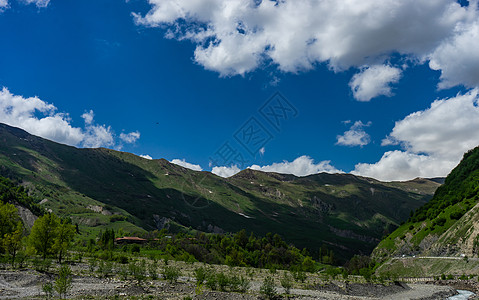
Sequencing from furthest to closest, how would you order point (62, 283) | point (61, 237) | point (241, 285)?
point (61, 237) → point (241, 285) → point (62, 283)

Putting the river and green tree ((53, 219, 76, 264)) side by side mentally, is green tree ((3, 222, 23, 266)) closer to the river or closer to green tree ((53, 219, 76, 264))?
green tree ((53, 219, 76, 264))

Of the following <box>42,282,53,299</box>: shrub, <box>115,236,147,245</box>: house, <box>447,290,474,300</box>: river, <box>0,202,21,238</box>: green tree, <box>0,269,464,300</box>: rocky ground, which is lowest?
<box>447,290,474,300</box>: river

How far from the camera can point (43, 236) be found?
224 feet

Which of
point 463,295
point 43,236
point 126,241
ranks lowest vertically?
point 463,295

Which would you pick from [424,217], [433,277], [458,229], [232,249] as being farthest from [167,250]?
[424,217]

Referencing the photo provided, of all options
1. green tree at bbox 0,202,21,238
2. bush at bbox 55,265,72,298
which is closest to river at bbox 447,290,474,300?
bush at bbox 55,265,72,298

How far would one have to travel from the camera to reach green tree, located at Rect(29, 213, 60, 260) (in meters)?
67.6

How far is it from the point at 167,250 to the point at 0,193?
111 m

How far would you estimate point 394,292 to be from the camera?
71500 mm

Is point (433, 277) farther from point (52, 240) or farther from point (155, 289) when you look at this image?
point (52, 240)

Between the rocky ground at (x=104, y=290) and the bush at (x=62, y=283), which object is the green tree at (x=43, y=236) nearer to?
the rocky ground at (x=104, y=290)

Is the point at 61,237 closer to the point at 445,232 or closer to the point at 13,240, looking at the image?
the point at 13,240

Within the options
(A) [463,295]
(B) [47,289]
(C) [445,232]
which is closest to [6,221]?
(B) [47,289]

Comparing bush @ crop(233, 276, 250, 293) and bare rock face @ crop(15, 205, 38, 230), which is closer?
bush @ crop(233, 276, 250, 293)
